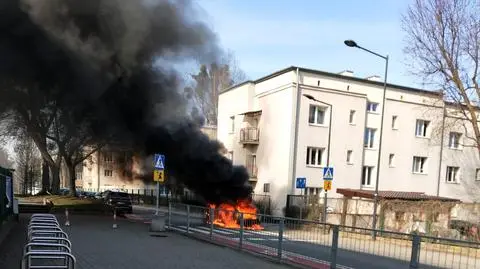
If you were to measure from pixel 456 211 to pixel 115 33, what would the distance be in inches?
728

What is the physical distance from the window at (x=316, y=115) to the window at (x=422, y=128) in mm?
8421

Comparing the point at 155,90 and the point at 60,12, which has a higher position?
the point at 60,12

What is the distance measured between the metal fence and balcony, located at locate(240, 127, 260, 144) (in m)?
20.7

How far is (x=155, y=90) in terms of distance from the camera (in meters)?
21.3

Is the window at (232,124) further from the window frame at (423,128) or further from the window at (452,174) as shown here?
the window at (452,174)

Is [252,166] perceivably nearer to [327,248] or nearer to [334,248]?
[327,248]

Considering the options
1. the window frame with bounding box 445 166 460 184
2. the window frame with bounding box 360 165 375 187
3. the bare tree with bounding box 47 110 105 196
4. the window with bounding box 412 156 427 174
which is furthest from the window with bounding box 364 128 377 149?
the bare tree with bounding box 47 110 105 196

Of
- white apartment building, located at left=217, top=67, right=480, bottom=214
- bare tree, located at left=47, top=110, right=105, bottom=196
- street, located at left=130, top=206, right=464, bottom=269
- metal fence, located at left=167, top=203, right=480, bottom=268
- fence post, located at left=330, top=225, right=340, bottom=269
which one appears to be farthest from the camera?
white apartment building, located at left=217, top=67, right=480, bottom=214

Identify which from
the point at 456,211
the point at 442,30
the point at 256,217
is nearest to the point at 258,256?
the point at 256,217

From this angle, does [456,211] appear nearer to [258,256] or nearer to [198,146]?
[198,146]

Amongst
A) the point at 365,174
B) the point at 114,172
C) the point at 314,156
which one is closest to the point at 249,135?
the point at 314,156

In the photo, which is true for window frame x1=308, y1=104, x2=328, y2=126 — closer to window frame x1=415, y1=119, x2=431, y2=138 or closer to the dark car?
window frame x1=415, y1=119, x2=431, y2=138

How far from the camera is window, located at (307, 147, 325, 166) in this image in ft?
107

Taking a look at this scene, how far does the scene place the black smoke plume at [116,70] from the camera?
18.0 m
